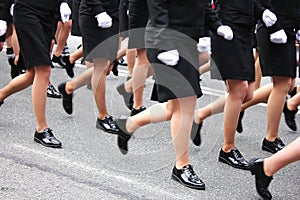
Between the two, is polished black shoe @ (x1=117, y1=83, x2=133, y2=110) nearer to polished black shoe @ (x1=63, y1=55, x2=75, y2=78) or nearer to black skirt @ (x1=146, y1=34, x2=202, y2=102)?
polished black shoe @ (x1=63, y1=55, x2=75, y2=78)

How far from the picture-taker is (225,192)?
4.67 m

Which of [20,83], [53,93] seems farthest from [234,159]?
[53,93]

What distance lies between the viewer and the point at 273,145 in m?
5.68

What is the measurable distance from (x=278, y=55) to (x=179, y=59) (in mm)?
1152

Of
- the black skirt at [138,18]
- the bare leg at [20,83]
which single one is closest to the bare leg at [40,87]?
the bare leg at [20,83]

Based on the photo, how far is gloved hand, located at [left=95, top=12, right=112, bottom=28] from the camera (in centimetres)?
570

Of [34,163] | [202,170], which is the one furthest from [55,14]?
[202,170]

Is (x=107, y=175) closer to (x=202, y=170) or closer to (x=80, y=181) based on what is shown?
(x=80, y=181)

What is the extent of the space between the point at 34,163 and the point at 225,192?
4.71ft

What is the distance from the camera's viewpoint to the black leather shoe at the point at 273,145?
5656 millimetres

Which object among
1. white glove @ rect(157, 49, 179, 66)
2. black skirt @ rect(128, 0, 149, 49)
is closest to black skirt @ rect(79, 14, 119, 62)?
black skirt @ rect(128, 0, 149, 49)

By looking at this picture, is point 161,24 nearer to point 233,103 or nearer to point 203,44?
point 203,44

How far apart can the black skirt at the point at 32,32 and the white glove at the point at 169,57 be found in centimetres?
126

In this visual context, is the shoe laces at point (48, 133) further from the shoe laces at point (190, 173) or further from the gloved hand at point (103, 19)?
the shoe laces at point (190, 173)
